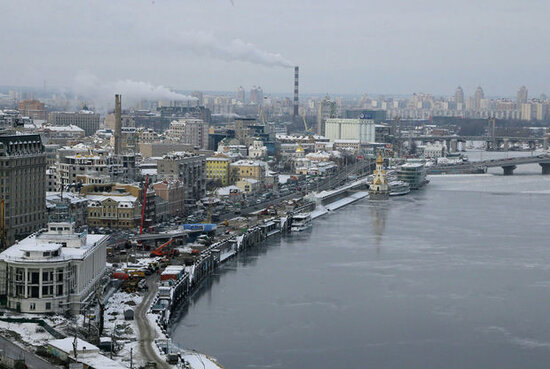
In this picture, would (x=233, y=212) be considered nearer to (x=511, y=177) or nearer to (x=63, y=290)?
(x=63, y=290)

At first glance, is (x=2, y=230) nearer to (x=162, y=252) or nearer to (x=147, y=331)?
(x=162, y=252)

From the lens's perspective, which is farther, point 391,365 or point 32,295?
point 32,295

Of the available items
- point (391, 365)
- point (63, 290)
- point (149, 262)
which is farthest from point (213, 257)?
point (391, 365)

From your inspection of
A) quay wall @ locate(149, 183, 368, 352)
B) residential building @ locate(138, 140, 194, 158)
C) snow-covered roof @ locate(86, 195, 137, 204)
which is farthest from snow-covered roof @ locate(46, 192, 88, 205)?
residential building @ locate(138, 140, 194, 158)

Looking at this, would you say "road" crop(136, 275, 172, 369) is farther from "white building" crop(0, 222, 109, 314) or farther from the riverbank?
"white building" crop(0, 222, 109, 314)

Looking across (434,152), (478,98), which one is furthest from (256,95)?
(434,152)
